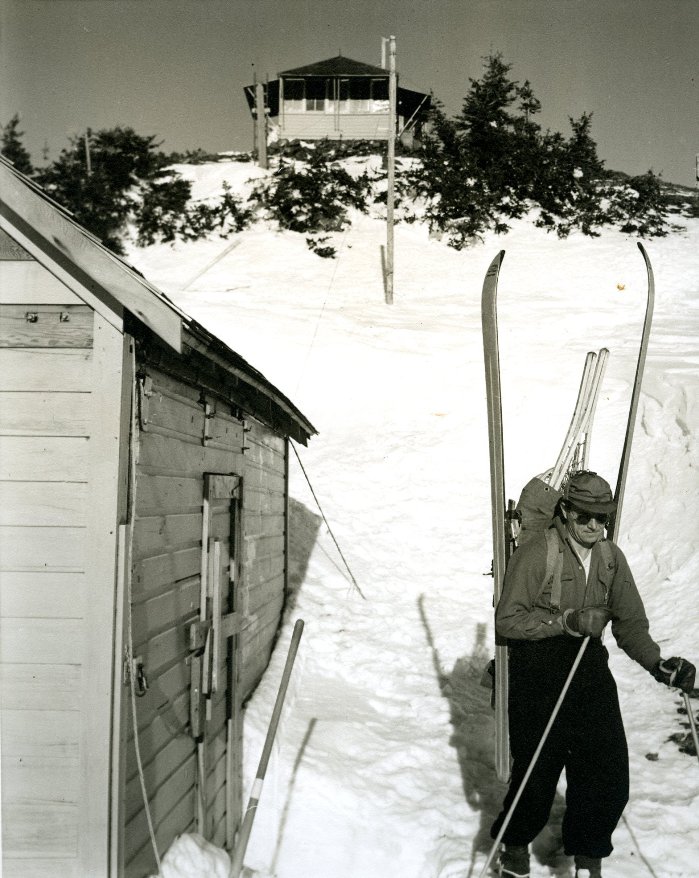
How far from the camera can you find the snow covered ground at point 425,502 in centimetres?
531

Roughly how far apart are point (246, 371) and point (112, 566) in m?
1.89

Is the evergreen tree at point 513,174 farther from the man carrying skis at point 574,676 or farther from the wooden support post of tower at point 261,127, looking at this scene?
the man carrying skis at point 574,676

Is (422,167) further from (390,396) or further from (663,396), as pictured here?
(663,396)

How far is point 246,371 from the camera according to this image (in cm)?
498

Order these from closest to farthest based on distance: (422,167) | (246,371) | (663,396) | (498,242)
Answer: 1. (246,371)
2. (663,396)
3. (498,242)
4. (422,167)

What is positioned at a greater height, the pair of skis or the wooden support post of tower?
the wooden support post of tower

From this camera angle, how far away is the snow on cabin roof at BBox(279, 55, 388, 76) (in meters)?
36.6

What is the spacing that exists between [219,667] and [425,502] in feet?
28.4

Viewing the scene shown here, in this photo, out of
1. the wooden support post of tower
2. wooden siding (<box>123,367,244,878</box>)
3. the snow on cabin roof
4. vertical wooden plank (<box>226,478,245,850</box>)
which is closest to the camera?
wooden siding (<box>123,367,244,878</box>)

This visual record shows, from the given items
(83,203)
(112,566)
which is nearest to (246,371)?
(112,566)

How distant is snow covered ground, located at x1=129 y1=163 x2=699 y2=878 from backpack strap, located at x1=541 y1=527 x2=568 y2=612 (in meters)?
1.84

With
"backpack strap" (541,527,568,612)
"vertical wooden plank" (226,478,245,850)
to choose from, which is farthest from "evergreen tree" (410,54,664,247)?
"backpack strap" (541,527,568,612)

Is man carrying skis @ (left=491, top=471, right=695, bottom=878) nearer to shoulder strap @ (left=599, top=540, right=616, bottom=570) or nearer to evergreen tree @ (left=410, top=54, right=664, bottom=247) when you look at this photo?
shoulder strap @ (left=599, top=540, right=616, bottom=570)

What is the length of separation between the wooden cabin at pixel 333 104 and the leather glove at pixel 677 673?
37.3 meters
